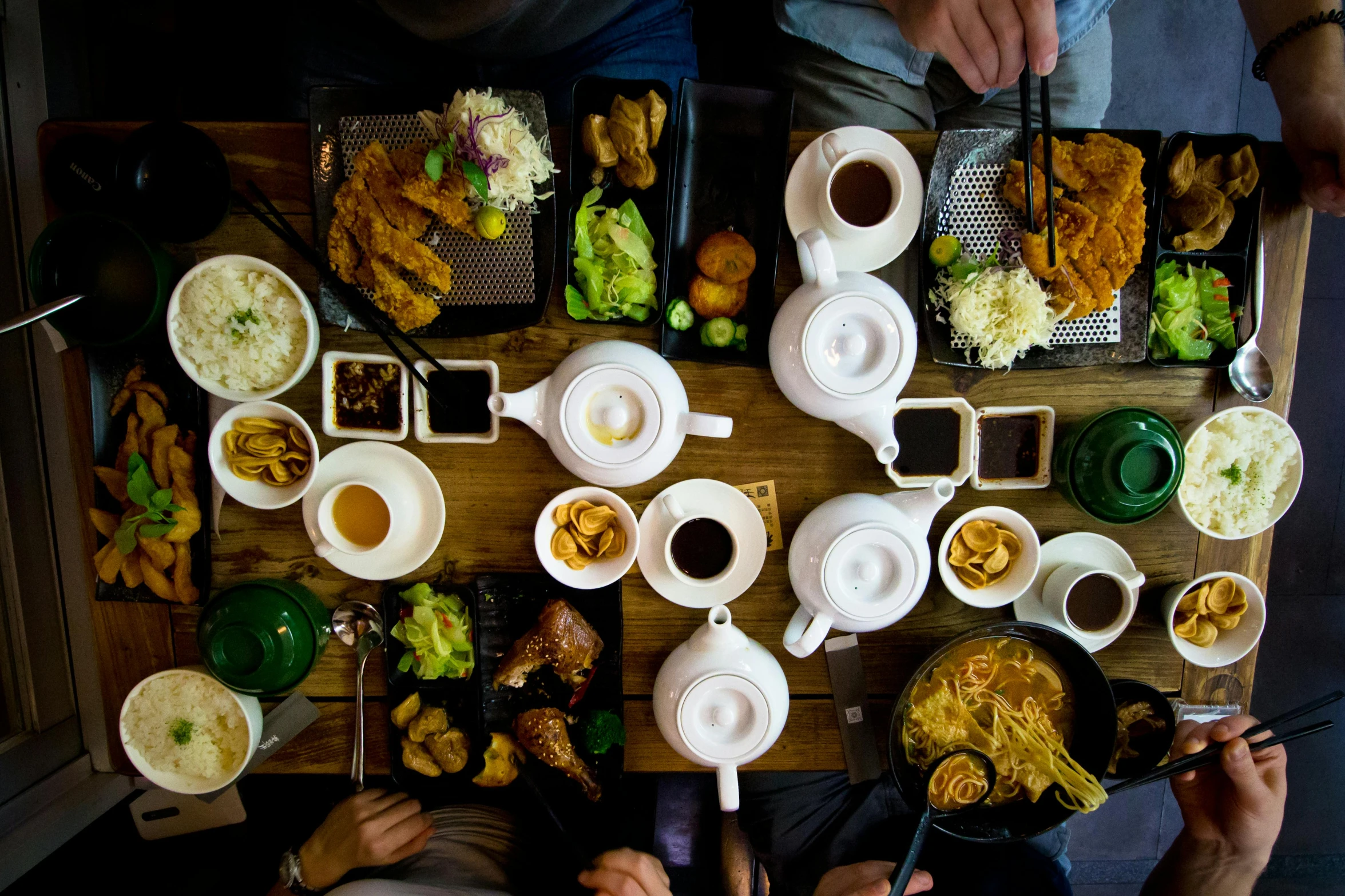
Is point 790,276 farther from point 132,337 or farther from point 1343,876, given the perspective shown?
point 1343,876

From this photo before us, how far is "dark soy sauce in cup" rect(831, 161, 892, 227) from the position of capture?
1.77 m

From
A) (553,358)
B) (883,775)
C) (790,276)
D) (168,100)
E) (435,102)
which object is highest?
(168,100)

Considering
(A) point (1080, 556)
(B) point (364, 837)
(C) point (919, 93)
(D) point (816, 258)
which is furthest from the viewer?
(C) point (919, 93)

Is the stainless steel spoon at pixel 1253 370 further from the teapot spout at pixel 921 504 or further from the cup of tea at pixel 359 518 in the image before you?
the cup of tea at pixel 359 518

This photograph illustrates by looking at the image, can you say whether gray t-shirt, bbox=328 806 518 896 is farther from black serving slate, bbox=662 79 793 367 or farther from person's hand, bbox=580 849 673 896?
black serving slate, bbox=662 79 793 367

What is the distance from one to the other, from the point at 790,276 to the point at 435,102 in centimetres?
104

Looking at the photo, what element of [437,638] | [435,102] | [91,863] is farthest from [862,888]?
[91,863]

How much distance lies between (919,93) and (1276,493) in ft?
5.13

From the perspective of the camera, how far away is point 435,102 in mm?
1767

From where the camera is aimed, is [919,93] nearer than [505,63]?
No

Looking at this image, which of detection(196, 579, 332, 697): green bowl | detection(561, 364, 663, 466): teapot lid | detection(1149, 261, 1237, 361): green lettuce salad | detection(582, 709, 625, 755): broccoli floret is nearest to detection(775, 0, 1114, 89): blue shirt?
detection(1149, 261, 1237, 361): green lettuce salad

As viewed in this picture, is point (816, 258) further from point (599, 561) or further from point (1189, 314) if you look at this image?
point (1189, 314)

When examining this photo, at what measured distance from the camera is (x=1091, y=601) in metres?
1.88

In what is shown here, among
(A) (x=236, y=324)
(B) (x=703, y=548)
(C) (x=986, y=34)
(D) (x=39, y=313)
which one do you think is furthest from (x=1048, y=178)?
(D) (x=39, y=313)
